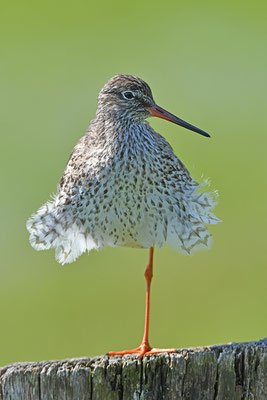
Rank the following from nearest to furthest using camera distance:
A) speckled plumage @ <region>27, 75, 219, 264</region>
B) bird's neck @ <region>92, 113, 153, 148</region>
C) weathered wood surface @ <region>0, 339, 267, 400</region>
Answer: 1. weathered wood surface @ <region>0, 339, 267, 400</region>
2. speckled plumage @ <region>27, 75, 219, 264</region>
3. bird's neck @ <region>92, 113, 153, 148</region>

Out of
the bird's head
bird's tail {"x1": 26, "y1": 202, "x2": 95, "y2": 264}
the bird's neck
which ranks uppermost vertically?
the bird's head

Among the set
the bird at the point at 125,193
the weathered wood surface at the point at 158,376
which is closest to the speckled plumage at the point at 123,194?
the bird at the point at 125,193

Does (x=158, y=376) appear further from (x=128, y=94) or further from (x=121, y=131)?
(x=128, y=94)

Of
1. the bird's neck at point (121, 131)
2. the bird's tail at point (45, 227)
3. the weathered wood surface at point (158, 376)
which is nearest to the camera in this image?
the weathered wood surface at point (158, 376)

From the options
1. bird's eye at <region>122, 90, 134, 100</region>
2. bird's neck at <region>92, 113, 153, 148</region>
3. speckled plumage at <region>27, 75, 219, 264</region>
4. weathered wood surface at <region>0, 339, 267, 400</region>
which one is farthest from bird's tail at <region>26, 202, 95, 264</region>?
weathered wood surface at <region>0, 339, 267, 400</region>

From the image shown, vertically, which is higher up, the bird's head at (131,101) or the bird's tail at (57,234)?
the bird's head at (131,101)

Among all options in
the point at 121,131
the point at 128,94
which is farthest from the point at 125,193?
the point at 128,94

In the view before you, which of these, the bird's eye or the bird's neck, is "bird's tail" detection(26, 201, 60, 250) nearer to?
the bird's neck

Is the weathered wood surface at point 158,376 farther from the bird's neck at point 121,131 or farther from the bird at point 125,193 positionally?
the bird's neck at point 121,131
